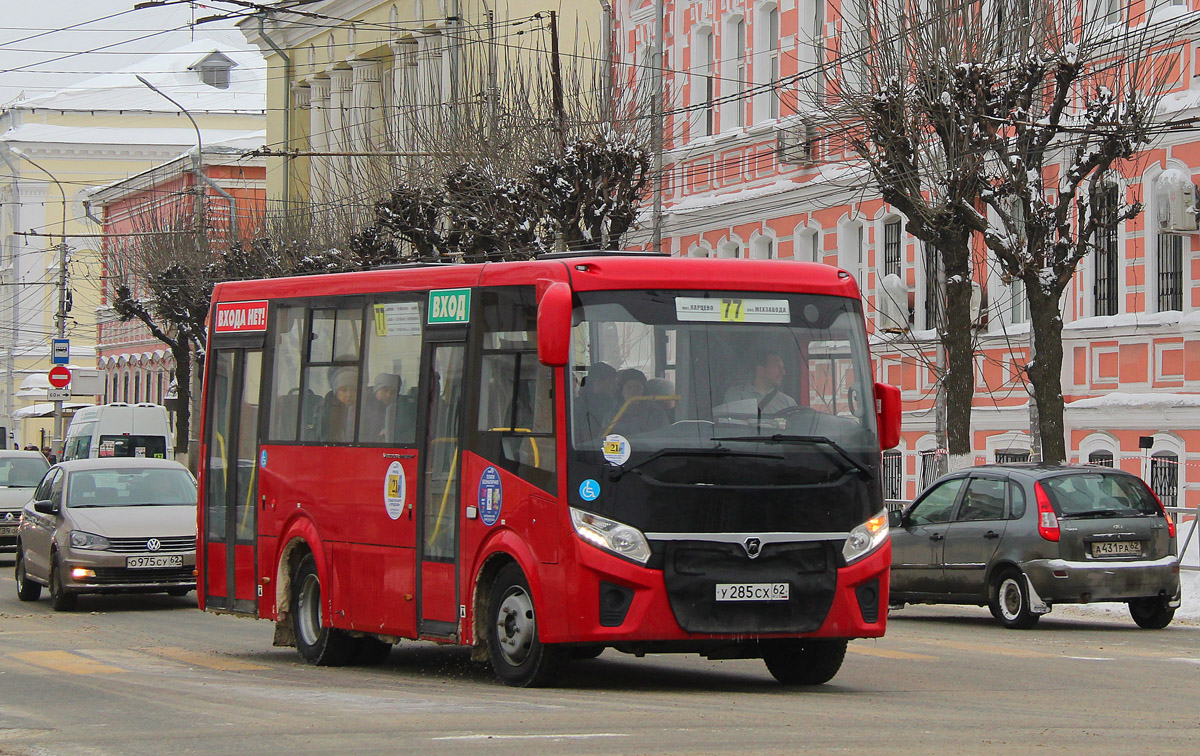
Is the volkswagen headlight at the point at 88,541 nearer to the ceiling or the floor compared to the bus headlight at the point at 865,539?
nearer to the floor

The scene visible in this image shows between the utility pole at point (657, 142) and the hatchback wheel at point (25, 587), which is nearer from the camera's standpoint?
the hatchback wheel at point (25, 587)

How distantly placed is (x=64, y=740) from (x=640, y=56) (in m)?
35.0

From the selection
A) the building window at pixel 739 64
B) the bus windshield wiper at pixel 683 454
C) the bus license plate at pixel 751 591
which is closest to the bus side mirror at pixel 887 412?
the bus windshield wiper at pixel 683 454

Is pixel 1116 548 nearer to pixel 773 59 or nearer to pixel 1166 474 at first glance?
pixel 1166 474

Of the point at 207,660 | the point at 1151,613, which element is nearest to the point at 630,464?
the point at 207,660

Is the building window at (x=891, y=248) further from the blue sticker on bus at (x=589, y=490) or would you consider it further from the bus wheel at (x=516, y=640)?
the blue sticker on bus at (x=589, y=490)

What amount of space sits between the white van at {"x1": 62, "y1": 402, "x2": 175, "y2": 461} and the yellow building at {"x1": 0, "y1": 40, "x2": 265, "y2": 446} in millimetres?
38690

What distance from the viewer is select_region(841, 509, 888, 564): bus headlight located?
12938 mm

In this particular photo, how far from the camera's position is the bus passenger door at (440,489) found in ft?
45.0

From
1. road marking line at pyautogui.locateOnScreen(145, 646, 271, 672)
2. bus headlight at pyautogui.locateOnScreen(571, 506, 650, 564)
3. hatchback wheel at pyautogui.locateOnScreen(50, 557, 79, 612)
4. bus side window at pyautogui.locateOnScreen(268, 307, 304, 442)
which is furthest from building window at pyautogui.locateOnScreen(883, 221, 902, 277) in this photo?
bus headlight at pyautogui.locateOnScreen(571, 506, 650, 564)

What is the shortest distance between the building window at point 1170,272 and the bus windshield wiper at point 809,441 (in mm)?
18233

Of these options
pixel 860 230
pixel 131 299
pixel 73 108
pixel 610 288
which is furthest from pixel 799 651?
pixel 73 108

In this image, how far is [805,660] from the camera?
538 inches

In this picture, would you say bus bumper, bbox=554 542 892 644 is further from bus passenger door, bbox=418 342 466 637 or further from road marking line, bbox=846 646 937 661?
road marking line, bbox=846 646 937 661
